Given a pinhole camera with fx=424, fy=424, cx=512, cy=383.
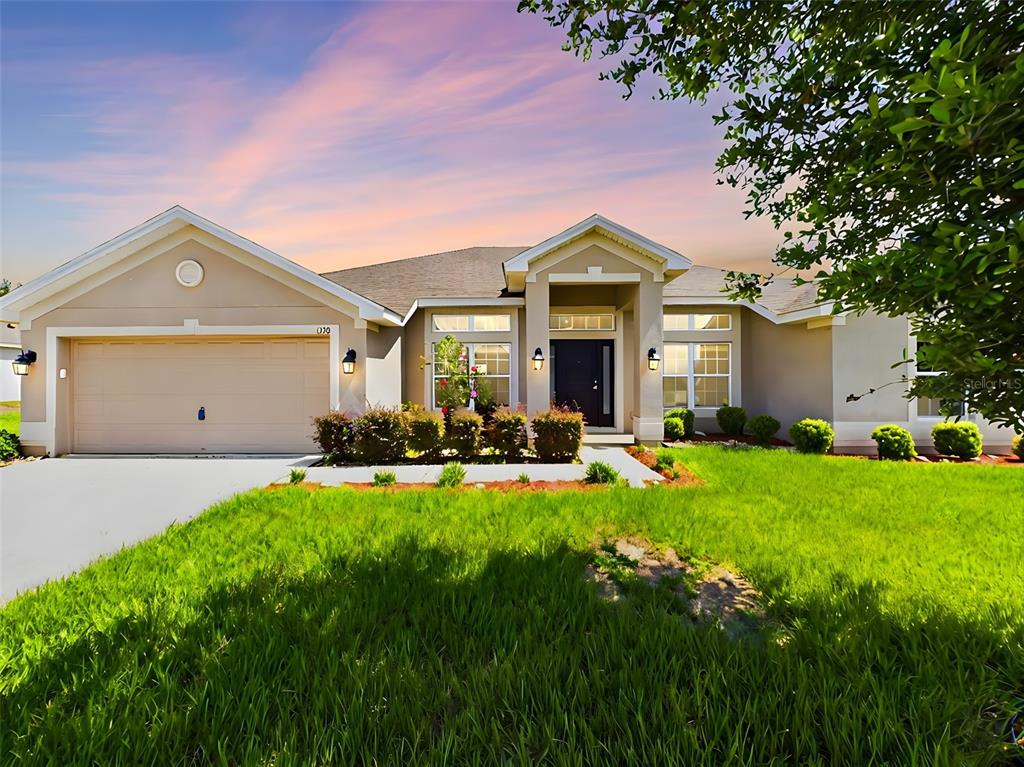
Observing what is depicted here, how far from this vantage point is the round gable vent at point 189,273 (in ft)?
31.3

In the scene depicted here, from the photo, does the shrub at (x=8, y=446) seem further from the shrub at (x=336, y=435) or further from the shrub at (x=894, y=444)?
the shrub at (x=894, y=444)

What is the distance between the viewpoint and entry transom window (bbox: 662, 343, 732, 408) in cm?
1266

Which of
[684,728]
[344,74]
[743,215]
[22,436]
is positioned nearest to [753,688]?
[684,728]

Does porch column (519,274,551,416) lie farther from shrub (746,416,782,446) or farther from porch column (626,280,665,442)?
shrub (746,416,782,446)

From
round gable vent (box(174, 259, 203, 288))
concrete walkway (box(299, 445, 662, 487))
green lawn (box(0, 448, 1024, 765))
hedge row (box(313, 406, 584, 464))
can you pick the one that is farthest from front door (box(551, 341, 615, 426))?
round gable vent (box(174, 259, 203, 288))

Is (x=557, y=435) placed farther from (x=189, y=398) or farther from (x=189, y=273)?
(x=189, y=273)

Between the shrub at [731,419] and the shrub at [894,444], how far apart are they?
296 cm

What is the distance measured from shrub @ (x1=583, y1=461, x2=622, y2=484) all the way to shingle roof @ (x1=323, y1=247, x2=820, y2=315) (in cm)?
632

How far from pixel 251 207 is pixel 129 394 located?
5.16 meters

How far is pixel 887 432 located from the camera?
377 inches

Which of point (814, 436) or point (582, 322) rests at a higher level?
point (582, 322)

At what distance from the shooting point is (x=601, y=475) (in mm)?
7094

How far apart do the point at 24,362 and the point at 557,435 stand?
1160cm

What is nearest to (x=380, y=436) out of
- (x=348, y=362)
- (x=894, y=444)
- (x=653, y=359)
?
(x=348, y=362)
